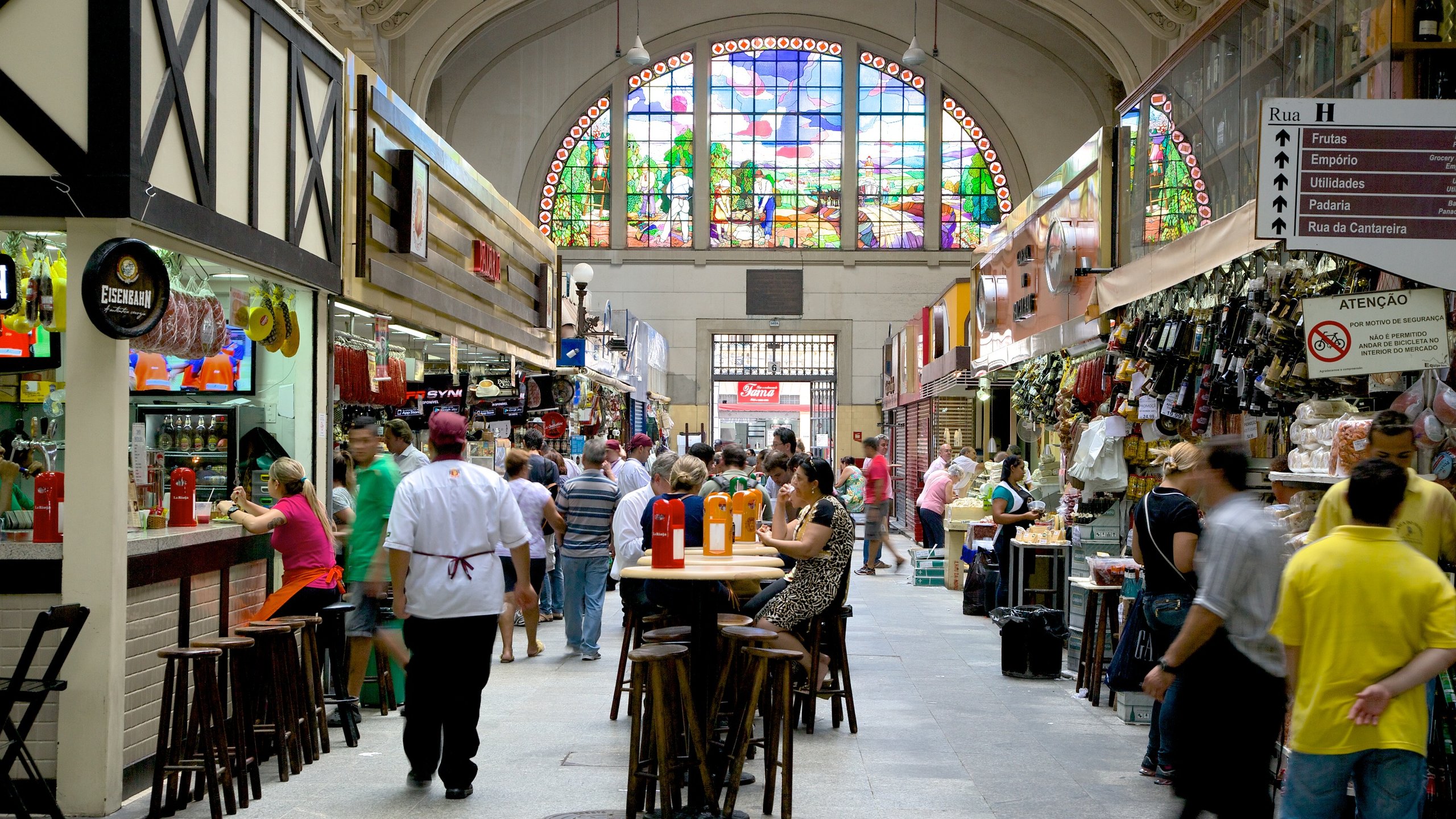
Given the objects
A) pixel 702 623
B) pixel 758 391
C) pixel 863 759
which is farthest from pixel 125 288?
pixel 758 391

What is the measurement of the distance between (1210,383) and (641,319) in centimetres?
2455

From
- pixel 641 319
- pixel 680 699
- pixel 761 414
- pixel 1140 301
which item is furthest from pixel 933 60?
pixel 680 699

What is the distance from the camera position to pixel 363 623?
690cm

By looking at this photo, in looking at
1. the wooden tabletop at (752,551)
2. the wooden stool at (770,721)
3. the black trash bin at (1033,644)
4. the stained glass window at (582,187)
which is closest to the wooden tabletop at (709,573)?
the wooden stool at (770,721)

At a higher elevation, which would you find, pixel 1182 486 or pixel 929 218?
pixel 929 218

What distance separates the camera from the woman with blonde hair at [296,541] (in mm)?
6383

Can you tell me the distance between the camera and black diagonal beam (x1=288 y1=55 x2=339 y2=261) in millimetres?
7270

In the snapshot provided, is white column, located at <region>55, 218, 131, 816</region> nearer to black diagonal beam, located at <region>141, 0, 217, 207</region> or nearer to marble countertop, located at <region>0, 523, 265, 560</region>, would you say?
marble countertop, located at <region>0, 523, 265, 560</region>

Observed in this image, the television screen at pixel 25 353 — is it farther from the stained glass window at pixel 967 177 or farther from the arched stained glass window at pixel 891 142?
the stained glass window at pixel 967 177

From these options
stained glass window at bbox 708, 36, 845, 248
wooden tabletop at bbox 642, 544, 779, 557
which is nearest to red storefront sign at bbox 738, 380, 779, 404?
stained glass window at bbox 708, 36, 845, 248

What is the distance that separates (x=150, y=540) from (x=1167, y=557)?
4.25 m

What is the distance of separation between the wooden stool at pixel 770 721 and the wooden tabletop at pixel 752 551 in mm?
1321

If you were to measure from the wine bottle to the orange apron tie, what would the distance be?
5.47m

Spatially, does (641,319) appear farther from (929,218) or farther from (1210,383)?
(1210,383)
